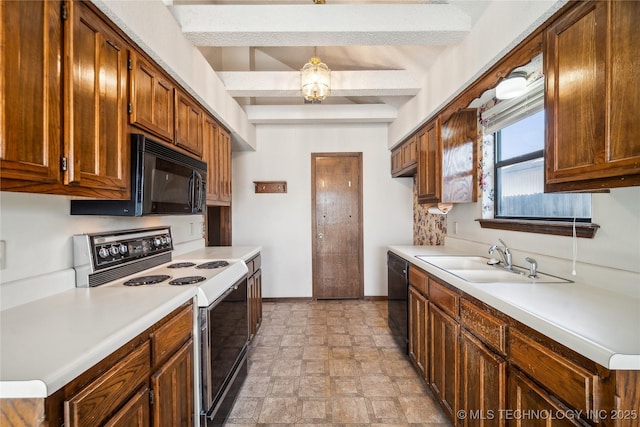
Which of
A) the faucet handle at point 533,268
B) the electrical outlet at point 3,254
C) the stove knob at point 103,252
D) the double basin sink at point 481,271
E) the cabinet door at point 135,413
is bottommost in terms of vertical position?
the cabinet door at point 135,413

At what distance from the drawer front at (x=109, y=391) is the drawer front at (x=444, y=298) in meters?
1.52

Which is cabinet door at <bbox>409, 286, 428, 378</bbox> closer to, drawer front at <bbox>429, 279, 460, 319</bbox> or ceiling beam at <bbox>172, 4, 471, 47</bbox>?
drawer front at <bbox>429, 279, 460, 319</bbox>

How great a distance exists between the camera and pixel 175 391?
4.30 ft

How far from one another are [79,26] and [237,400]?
229 centimetres

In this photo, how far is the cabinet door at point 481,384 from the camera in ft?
4.10

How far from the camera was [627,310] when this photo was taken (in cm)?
109

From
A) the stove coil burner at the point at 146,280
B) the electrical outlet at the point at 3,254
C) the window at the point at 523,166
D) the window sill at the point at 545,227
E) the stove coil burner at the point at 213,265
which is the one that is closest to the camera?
the electrical outlet at the point at 3,254

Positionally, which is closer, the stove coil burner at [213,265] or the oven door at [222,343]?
the oven door at [222,343]

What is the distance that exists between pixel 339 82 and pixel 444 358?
2450mm

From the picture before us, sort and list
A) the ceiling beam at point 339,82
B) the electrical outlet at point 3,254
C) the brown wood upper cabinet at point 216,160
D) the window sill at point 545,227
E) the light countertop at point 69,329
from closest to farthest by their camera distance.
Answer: the light countertop at point 69,329
the electrical outlet at point 3,254
the window sill at point 545,227
the brown wood upper cabinet at point 216,160
the ceiling beam at point 339,82

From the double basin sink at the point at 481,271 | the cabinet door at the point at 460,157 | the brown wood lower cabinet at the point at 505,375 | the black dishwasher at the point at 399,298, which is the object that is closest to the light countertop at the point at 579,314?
the brown wood lower cabinet at the point at 505,375

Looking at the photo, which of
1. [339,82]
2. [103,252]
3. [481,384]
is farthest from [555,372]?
[339,82]

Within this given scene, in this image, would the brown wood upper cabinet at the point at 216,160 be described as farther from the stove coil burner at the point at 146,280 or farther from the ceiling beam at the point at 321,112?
the stove coil burner at the point at 146,280

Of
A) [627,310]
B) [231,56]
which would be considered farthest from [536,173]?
[231,56]
